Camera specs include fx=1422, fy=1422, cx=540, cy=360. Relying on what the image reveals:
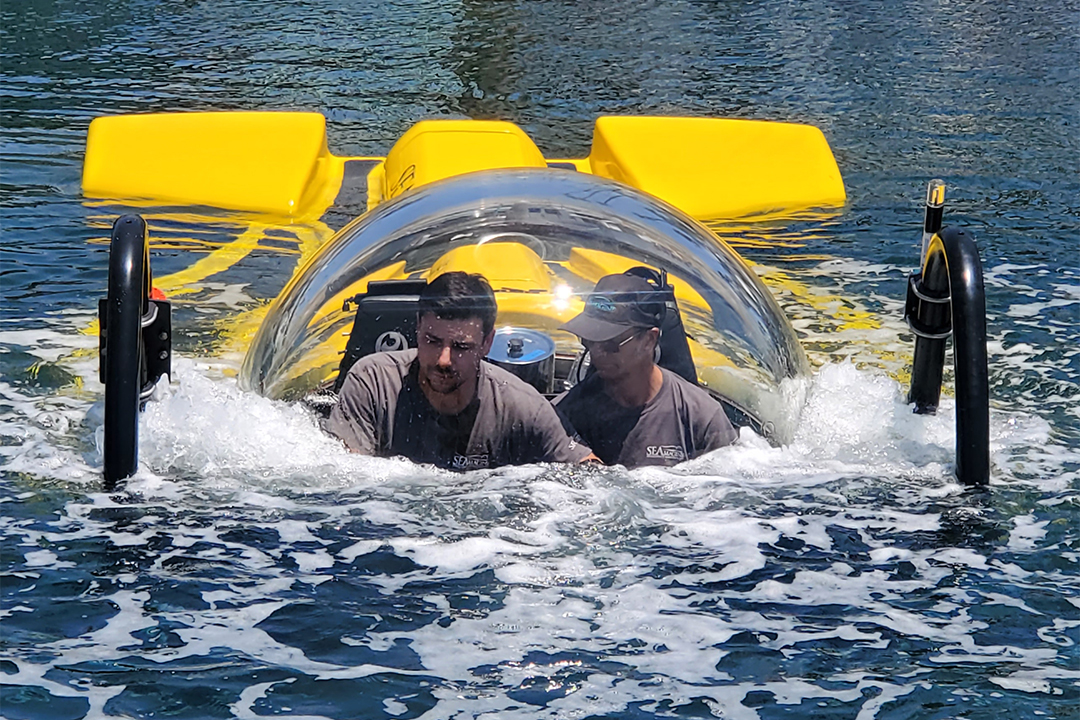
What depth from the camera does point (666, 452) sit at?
16.0ft

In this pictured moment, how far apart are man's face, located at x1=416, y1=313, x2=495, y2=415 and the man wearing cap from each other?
1.11ft

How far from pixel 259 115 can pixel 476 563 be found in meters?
5.88

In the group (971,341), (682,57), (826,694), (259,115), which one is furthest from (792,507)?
(682,57)

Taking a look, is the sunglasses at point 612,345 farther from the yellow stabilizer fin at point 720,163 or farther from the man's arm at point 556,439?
the yellow stabilizer fin at point 720,163

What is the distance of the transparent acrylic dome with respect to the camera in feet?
16.7

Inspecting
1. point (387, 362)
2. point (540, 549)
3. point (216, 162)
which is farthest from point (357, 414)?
point (216, 162)

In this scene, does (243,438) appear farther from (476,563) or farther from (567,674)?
(567,674)

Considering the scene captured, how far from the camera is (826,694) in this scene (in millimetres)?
3912

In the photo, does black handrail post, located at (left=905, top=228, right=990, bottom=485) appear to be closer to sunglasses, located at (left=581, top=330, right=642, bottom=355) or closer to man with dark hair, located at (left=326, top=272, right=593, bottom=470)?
sunglasses, located at (left=581, top=330, right=642, bottom=355)

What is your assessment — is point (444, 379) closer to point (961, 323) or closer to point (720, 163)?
point (961, 323)

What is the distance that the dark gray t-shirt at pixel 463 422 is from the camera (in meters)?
4.77

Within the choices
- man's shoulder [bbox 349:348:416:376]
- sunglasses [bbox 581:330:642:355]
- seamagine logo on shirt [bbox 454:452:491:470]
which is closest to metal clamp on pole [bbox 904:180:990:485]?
sunglasses [bbox 581:330:642:355]

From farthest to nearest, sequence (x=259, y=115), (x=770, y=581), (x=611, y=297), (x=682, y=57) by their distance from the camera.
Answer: (x=682, y=57)
(x=259, y=115)
(x=611, y=297)
(x=770, y=581)

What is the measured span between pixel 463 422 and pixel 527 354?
37cm
